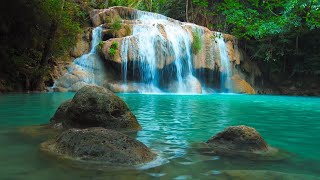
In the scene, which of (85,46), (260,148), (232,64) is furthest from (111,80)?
(260,148)

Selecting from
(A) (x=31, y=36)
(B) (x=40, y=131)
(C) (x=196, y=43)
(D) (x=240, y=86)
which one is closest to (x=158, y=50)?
(C) (x=196, y=43)

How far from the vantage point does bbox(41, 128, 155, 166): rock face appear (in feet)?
14.1

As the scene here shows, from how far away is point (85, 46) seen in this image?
23.8 metres

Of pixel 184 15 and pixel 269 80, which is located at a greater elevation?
pixel 184 15

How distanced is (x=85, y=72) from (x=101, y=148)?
18.4 meters

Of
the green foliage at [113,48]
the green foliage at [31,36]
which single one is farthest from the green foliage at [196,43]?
the green foliage at [31,36]

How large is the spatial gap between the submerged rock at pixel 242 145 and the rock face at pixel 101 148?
1.25 meters

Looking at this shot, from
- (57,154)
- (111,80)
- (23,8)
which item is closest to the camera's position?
(57,154)

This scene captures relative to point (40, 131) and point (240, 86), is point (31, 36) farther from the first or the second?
point (240, 86)

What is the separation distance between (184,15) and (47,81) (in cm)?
1973

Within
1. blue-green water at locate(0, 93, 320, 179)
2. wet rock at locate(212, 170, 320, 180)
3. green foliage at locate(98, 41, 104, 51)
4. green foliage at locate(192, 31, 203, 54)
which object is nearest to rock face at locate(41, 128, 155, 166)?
blue-green water at locate(0, 93, 320, 179)

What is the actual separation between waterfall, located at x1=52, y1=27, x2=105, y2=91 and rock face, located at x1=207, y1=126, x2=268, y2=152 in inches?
643

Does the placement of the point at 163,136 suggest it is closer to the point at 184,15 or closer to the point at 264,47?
the point at 264,47

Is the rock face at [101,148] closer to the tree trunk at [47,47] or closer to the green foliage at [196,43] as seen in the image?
the tree trunk at [47,47]
